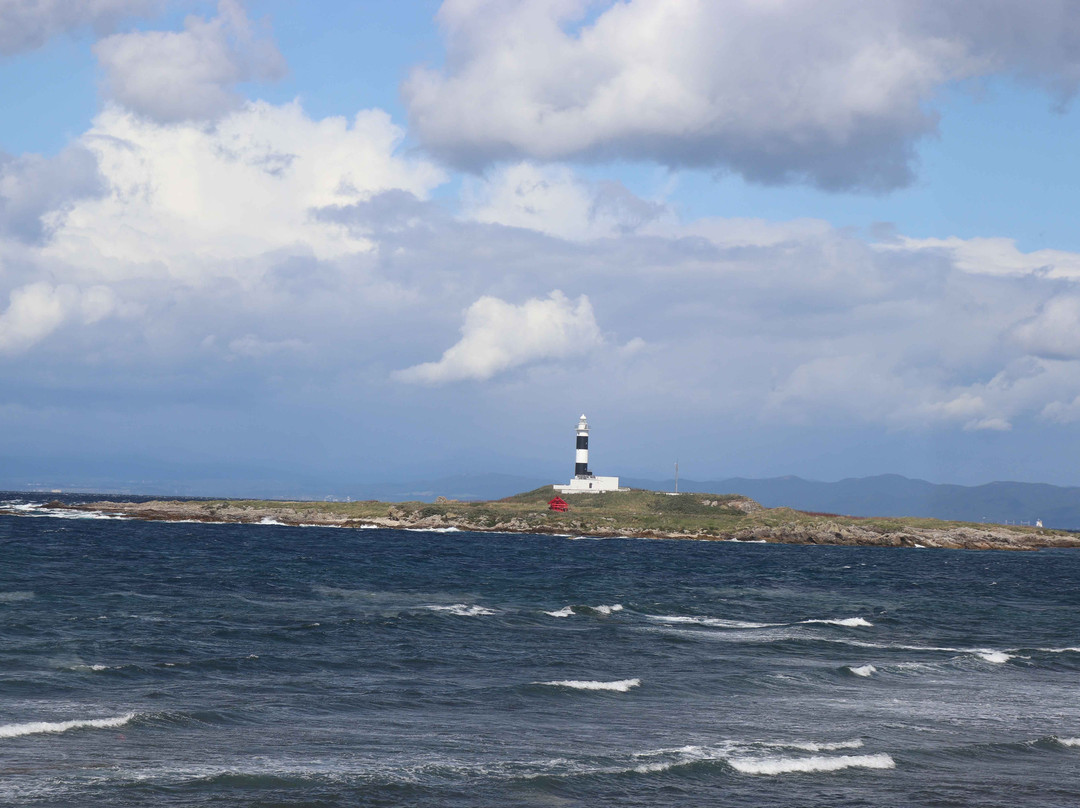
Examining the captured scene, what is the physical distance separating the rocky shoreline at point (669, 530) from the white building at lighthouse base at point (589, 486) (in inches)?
851

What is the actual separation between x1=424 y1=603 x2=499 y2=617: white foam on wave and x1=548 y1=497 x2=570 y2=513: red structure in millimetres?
91192

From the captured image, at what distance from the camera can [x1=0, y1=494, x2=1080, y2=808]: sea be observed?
1820cm

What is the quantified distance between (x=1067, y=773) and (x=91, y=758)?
18596mm

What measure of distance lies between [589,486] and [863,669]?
11988 cm

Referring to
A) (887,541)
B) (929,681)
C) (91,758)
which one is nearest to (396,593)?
(929,681)

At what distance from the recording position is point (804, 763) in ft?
66.2

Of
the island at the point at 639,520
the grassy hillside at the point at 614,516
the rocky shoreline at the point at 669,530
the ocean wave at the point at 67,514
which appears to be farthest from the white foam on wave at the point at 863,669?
the ocean wave at the point at 67,514

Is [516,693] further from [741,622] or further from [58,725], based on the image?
[741,622]

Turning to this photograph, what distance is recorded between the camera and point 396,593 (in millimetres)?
50250

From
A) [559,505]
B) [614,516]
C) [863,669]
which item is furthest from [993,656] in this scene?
[559,505]

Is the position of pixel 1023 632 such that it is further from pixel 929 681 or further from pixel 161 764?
pixel 161 764

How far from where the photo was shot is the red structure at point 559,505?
449ft

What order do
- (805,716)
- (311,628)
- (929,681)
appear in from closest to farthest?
(805,716) < (929,681) < (311,628)

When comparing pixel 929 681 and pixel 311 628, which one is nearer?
pixel 929 681
